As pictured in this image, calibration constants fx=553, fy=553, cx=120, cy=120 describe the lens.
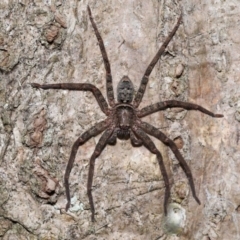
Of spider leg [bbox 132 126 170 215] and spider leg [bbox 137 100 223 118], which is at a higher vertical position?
spider leg [bbox 137 100 223 118]

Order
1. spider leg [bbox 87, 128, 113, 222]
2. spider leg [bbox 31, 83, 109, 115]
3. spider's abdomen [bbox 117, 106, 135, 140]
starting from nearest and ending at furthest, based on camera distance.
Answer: spider leg [bbox 87, 128, 113, 222]
spider leg [bbox 31, 83, 109, 115]
spider's abdomen [bbox 117, 106, 135, 140]

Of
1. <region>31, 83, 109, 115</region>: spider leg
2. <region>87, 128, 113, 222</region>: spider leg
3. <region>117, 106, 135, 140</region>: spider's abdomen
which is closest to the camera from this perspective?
<region>87, 128, 113, 222</region>: spider leg

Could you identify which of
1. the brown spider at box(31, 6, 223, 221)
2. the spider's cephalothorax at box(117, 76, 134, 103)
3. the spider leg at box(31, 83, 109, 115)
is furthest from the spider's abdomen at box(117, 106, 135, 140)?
the spider leg at box(31, 83, 109, 115)

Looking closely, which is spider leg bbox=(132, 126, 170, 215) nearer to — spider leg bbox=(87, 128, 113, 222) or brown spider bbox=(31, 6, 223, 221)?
brown spider bbox=(31, 6, 223, 221)

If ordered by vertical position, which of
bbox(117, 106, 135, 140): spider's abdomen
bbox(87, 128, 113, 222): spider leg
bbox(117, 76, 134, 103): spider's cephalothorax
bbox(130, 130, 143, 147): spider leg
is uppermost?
bbox(117, 76, 134, 103): spider's cephalothorax

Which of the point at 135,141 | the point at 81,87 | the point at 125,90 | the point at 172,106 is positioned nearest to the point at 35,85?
the point at 81,87

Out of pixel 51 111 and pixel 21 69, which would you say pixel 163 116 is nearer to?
pixel 51 111

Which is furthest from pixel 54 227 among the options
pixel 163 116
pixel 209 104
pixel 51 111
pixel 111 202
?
pixel 209 104
